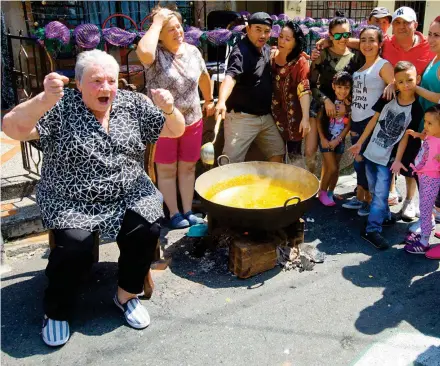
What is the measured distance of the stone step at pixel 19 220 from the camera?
412 centimetres

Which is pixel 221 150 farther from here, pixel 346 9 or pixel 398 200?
pixel 346 9

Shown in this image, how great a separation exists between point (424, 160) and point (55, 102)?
2.94m

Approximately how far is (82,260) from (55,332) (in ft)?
1.66

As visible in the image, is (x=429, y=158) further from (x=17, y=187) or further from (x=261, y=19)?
(x=17, y=187)

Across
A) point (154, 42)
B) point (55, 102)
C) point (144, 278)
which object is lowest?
point (144, 278)

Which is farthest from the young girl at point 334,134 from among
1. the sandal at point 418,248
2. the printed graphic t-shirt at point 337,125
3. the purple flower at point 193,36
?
the purple flower at point 193,36

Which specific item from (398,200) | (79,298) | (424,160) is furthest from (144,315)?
(398,200)

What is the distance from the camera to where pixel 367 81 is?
418cm

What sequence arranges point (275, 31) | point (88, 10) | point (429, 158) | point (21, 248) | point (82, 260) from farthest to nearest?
point (88, 10) < point (275, 31) < point (21, 248) < point (429, 158) < point (82, 260)

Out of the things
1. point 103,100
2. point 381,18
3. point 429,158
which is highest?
point 381,18

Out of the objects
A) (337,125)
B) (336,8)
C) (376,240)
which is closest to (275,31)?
(337,125)

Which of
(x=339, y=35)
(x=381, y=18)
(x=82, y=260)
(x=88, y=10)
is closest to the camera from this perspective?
(x=82, y=260)

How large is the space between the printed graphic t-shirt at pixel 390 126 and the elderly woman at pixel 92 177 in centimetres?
201

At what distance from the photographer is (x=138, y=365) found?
8.98 feet
